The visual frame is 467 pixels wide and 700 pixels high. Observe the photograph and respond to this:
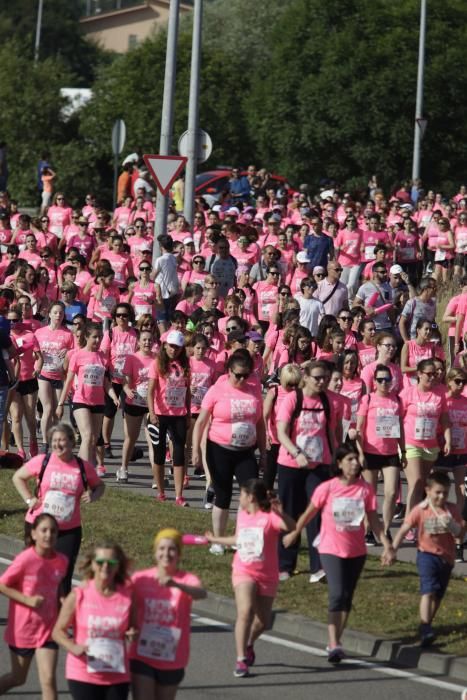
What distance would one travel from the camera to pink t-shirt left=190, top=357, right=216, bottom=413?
1661cm

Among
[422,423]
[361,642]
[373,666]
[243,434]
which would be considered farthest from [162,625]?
[422,423]

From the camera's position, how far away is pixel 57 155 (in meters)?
52.6

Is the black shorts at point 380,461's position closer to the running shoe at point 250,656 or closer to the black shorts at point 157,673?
the running shoe at point 250,656

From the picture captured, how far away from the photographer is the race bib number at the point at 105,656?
8.65m

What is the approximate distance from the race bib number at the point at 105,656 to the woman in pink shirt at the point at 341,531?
275cm

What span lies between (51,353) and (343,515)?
687cm

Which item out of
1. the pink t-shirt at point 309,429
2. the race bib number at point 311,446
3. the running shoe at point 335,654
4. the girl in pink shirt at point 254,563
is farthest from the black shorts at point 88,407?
the running shoe at point 335,654

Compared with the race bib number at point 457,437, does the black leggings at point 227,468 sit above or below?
below

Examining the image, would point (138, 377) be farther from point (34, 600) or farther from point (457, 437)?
point (34, 600)

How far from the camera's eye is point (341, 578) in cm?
1135

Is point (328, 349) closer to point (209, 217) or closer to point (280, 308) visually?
point (280, 308)

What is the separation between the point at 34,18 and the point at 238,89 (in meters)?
49.4

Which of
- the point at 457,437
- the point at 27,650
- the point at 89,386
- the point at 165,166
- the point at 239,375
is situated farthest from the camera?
the point at 165,166

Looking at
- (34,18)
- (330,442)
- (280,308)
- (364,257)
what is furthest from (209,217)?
(34,18)
